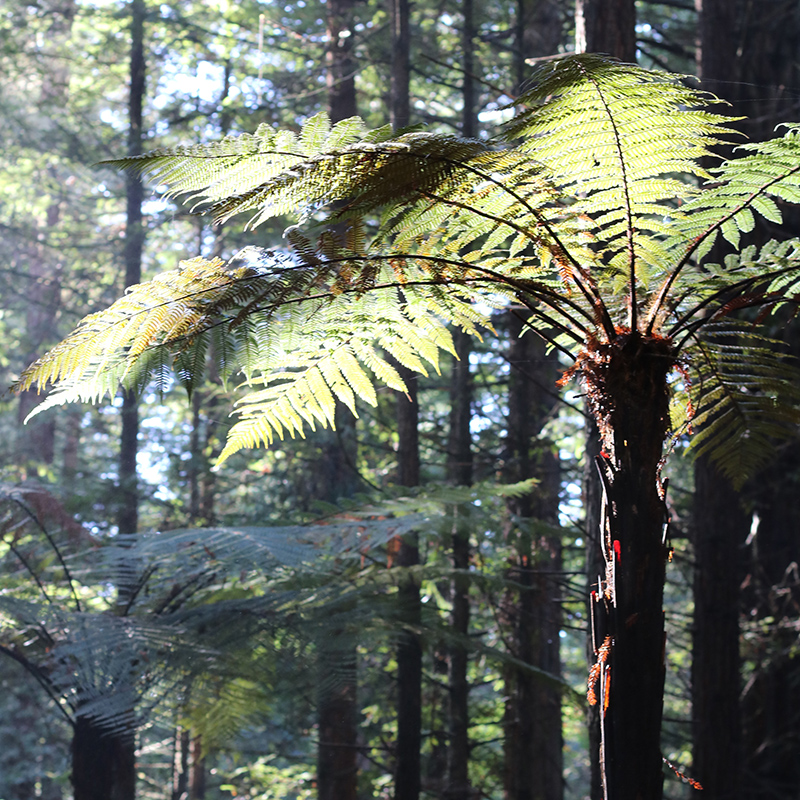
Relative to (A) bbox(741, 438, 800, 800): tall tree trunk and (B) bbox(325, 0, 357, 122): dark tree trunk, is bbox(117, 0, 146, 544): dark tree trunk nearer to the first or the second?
(B) bbox(325, 0, 357, 122): dark tree trunk

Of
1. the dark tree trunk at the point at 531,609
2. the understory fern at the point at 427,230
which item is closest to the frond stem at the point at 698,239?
the understory fern at the point at 427,230

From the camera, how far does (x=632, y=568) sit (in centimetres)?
152

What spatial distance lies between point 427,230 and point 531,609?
597 cm

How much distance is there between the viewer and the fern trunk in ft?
4.84

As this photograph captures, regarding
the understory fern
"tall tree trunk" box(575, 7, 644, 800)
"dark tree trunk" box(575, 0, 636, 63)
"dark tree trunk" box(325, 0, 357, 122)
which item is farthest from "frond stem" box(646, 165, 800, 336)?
"dark tree trunk" box(325, 0, 357, 122)

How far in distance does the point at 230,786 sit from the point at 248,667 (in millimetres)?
9775

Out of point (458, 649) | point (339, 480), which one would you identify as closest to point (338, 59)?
point (339, 480)

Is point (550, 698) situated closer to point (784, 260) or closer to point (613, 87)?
point (784, 260)

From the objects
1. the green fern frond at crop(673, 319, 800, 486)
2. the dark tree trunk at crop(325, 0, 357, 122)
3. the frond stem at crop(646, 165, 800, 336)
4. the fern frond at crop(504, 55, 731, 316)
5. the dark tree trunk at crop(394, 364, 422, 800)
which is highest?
the dark tree trunk at crop(325, 0, 357, 122)

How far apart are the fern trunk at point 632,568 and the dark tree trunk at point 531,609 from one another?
14.9 ft

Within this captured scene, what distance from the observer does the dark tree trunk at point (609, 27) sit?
3.69 m

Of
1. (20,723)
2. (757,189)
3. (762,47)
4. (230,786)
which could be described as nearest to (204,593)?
(757,189)

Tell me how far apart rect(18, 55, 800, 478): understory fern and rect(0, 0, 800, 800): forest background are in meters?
0.26

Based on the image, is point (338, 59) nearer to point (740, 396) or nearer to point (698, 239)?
point (740, 396)
